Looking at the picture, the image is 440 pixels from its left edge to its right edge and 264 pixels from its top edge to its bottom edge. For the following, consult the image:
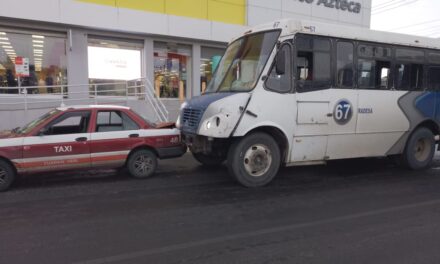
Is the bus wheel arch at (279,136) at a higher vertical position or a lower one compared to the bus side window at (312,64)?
lower

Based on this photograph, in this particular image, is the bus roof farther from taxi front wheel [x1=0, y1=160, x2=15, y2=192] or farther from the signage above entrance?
the signage above entrance

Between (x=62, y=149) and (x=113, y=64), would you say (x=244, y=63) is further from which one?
(x=113, y=64)

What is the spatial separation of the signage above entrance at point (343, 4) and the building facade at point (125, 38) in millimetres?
115

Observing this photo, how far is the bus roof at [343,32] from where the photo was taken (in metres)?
7.41

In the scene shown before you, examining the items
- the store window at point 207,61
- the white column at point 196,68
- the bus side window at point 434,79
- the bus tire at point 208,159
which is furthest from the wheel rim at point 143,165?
the store window at point 207,61

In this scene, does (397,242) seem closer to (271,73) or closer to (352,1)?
(271,73)

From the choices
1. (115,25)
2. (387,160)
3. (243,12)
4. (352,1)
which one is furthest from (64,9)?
(352,1)

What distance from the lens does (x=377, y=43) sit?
8547mm

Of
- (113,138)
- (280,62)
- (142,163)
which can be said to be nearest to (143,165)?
(142,163)

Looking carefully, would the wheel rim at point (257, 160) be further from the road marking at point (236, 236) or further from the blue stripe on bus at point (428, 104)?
the blue stripe on bus at point (428, 104)

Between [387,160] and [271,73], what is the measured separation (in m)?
5.53

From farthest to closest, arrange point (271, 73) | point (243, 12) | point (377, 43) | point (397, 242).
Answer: point (243, 12) < point (377, 43) < point (271, 73) < point (397, 242)

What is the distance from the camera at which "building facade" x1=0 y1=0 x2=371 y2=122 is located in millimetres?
14047

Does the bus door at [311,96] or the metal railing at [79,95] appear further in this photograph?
the metal railing at [79,95]
